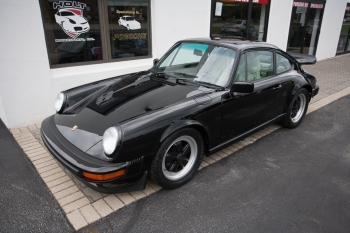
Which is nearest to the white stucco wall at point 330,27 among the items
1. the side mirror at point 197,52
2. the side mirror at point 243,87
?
the side mirror at point 197,52

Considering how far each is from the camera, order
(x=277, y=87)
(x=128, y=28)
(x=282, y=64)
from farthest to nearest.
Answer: (x=128, y=28) → (x=282, y=64) → (x=277, y=87)

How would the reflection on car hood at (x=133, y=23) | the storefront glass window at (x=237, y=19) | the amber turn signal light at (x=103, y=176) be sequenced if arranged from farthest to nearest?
the storefront glass window at (x=237, y=19) < the reflection on car hood at (x=133, y=23) < the amber turn signal light at (x=103, y=176)

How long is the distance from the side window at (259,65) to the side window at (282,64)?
0.61ft

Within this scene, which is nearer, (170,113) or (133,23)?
(170,113)

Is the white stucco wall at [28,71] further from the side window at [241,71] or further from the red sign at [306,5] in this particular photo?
the red sign at [306,5]

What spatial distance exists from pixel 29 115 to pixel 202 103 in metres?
3.32

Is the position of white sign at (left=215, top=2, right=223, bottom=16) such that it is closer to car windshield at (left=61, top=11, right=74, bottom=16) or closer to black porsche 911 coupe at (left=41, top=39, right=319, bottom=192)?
black porsche 911 coupe at (left=41, top=39, right=319, bottom=192)

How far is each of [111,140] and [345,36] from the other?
1411cm

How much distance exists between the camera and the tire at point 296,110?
422 cm

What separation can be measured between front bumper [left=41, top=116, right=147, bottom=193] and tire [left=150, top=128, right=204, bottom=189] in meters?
0.18

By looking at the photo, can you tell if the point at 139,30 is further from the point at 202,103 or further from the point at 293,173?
the point at 293,173

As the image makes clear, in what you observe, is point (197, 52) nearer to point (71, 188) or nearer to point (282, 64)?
point (282, 64)

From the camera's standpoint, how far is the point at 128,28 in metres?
5.59

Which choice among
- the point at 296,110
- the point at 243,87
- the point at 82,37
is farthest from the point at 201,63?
the point at 82,37
